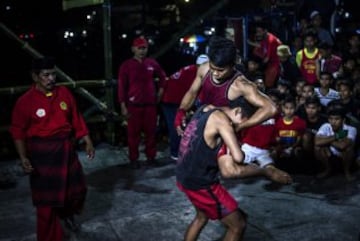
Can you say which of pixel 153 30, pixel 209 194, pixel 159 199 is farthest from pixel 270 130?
pixel 153 30

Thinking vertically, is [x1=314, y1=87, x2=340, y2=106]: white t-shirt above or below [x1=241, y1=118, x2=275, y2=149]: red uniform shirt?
above

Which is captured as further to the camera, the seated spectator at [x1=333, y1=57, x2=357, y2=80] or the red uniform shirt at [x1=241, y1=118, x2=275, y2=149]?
the seated spectator at [x1=333, y1=57, x2=357, y2=80]

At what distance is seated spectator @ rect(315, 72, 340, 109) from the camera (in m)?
7.95

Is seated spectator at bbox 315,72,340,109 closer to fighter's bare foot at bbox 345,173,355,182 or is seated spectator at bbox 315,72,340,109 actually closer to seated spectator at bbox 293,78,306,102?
seated spectator at bbox 293,78,306,102

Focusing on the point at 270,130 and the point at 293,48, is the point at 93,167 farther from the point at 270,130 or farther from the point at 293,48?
the point at 293,48

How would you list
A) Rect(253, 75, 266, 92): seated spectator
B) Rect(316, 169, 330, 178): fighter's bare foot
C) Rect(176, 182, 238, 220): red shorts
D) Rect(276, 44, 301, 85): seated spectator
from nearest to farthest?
Rect(176, 182, 238, 220): red shorts < Rect(316, 169, 330, 178): fighter's bare foot < Rect(253, 75, 266, 92): seated spectator < Rect(276, 44, 301, 85): seated spectator

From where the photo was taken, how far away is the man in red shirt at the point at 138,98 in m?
7.28

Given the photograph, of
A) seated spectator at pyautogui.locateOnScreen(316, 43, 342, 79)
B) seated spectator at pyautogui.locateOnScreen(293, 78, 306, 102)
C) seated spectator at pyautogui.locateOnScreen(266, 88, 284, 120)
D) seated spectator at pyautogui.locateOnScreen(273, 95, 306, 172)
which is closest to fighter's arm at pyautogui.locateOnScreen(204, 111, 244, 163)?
seated spectator at pyautogui.locateOnScreen(273, 95, 306, 172)

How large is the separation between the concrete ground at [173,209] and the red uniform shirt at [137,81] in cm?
104

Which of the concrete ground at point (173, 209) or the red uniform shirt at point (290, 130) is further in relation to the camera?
the red uniform shirt at point (290, 130)

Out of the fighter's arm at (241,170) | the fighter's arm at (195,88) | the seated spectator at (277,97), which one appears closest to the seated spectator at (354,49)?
the seated spectator at (277,97)

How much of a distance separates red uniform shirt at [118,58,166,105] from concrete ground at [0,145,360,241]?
3.42 ft

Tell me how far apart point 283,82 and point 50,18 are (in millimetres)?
5623

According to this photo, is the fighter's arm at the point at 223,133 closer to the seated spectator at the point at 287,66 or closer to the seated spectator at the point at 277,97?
the seated spectator at the point at 277,97
